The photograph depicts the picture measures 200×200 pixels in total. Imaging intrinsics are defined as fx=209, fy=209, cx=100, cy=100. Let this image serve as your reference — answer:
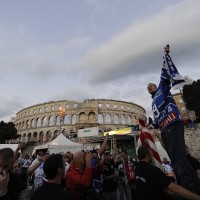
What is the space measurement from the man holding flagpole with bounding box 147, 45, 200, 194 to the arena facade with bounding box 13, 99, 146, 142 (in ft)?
183

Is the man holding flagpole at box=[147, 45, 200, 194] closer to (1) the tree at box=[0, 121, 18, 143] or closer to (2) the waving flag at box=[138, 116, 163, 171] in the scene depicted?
(2) the waving flag at box=[138, 116, 163, 171]

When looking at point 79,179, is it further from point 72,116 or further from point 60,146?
point 72,116

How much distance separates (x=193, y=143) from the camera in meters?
25.5

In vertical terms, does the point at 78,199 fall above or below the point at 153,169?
below

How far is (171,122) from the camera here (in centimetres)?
342

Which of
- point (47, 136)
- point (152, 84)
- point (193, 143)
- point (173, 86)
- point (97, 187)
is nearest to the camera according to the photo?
point (173, 86)

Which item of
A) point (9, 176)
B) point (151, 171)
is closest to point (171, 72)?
point (151, 171)

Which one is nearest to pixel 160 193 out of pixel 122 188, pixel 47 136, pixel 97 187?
pixel 97 187

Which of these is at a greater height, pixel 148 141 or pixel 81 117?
pixel 81 117

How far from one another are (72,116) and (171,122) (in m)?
61.5

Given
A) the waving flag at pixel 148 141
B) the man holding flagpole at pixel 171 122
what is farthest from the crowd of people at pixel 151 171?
the waving flag at pixel 148 141

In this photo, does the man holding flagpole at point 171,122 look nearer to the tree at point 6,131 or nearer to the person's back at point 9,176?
the person's back at point 9,176

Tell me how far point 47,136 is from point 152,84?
63.3m

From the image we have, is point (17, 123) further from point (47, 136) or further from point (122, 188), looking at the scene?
point (122, 188)
